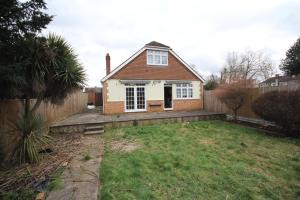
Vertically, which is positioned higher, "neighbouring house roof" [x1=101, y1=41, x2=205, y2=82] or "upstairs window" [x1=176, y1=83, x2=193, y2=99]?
"neighbouring house roof" [x1=101, y1=41, x2=205, y2=82]

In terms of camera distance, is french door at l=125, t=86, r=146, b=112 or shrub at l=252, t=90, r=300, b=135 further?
french door at l=125, t=86, r=146, b=112

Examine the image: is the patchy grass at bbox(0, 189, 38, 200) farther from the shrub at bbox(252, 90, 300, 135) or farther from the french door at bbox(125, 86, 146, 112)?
the french door at bbox(125, 86, 146, 112)

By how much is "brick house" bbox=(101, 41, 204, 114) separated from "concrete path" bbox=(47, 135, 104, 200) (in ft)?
27.4

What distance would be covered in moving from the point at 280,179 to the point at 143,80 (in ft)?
38.2

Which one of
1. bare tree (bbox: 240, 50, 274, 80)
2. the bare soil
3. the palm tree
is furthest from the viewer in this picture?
bare tree (bbox: 240, 50, 274, 80)

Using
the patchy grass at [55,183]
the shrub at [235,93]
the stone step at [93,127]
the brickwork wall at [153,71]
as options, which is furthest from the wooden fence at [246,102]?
the patchy grass at [55,183]

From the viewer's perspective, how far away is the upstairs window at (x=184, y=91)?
1579 centimetres

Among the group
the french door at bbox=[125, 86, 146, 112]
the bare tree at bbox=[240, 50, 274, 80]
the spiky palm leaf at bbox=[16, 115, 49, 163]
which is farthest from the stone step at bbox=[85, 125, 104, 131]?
the bare tree at bbox=[240, 50, 274, 80]

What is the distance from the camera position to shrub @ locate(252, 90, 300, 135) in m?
7.36

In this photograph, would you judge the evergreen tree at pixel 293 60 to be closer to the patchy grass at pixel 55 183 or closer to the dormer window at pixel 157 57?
the dormer window at pixel 157 57

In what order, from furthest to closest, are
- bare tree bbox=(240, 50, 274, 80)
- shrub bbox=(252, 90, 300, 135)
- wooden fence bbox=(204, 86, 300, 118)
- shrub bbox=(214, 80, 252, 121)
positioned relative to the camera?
bare tree bbox=(240, 50, 274, 80), shrub bbox=(214, 80, 252, 121), wooden fence bbox=(204, 86, 300, 118), shrub bbox=(252, 90, 300, 135)

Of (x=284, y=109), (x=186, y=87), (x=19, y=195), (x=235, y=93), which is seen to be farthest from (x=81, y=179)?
(x=186, y=87)

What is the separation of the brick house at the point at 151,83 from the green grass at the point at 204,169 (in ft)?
23.6

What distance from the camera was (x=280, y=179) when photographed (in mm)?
3918
